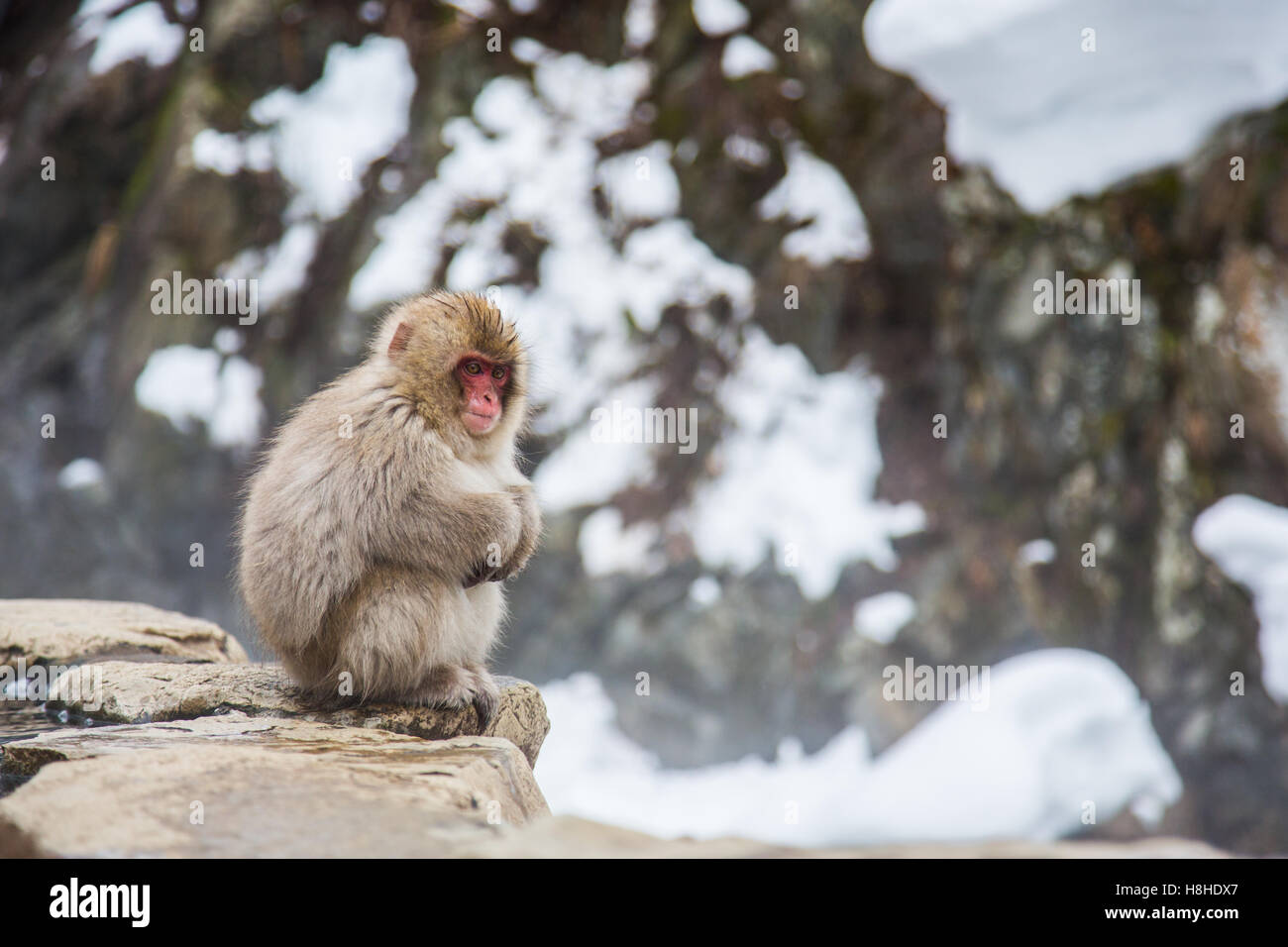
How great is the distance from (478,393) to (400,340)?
1.05ft

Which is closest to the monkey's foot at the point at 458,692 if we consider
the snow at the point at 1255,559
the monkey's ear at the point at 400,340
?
the monkey's ear at the point at 400,340

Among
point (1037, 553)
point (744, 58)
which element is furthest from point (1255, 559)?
point (744, 58)

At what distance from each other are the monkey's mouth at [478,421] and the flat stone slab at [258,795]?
94 centimetres

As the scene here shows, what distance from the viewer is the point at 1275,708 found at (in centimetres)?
843

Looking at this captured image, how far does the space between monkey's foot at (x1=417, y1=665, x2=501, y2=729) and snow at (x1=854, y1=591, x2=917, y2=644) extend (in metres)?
8.79

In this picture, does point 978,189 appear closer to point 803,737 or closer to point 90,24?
point 803,737

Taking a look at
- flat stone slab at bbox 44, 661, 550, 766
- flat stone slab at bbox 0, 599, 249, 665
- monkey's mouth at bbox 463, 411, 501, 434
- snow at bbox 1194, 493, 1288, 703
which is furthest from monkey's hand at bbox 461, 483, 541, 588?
snow at bbox 1194, 493, 1288, 703

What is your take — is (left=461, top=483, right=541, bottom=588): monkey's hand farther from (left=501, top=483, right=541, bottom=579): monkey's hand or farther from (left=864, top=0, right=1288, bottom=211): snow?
(left=864, top=0, right=1288, bottom=211): snow

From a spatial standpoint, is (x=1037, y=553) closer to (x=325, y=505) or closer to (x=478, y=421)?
(x=478, y=421)

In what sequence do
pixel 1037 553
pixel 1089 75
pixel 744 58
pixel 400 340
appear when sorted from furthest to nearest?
pixel 744 58
pixel 1037 553
pixel 1089 75
pixel 400 340

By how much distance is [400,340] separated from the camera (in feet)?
10.7

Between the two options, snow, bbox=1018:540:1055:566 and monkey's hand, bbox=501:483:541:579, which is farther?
snow, bbox=1018:540:1055:566

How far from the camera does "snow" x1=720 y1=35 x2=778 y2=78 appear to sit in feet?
35.2

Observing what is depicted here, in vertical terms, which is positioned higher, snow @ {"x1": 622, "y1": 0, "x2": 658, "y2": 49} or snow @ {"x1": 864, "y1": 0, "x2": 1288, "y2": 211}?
snow @ {"x1": 622, "y1": 0, "x2": 658, "y2": 49}
